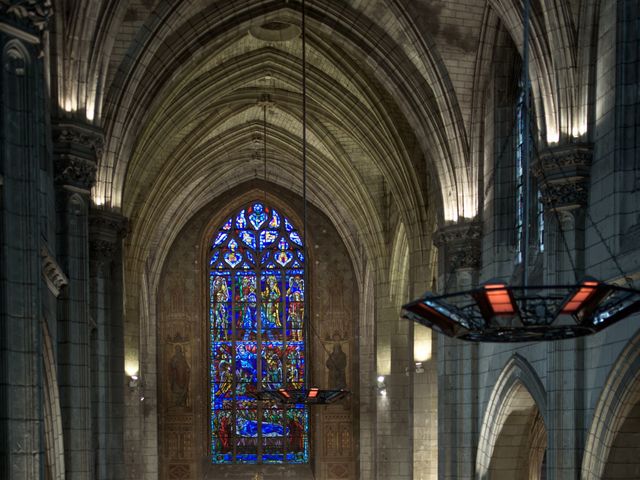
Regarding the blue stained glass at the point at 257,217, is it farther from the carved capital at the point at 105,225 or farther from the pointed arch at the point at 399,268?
the carved capital at the point at 105,225

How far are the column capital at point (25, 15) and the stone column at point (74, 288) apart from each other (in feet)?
21.3

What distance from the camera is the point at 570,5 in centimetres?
1970

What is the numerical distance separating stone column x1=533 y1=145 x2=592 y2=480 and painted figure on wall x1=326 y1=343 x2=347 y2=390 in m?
23.3

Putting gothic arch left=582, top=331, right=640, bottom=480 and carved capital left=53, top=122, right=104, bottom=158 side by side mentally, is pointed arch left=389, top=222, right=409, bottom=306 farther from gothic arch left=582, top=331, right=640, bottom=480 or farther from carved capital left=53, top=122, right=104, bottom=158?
gothic arch left=582, top=331, right=640, bottom=480

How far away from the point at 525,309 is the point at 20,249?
5.76m

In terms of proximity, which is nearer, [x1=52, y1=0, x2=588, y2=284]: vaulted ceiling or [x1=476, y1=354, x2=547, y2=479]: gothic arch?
[x1=476, y1=354, x2=547, y2=479]: gothic arch

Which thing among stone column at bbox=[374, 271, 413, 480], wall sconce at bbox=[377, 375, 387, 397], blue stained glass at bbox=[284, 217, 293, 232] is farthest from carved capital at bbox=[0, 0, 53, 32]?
Answer: blue stained glass at bbox=[284, 217, 293, 232]

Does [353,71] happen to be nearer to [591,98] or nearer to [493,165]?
[493,165]

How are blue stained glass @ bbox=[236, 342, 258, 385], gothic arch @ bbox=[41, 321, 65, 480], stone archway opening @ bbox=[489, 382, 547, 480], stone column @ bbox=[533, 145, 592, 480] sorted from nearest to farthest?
gothic arch @ bbox=[41, 321, 65, 480], stone column @ bbox=[533, 145, 592, 480], stone archway opening @ bbox=[489, 382, 547, 480], blue stained glass @ bbox=[236, 342, 258, 385]

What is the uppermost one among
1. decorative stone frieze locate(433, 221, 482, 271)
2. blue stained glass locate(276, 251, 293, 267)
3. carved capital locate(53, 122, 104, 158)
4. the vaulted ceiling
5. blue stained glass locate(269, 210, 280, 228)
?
the vaulted ceiling

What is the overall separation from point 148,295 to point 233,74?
40.2 ft

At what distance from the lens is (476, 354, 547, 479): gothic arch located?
70.5ft

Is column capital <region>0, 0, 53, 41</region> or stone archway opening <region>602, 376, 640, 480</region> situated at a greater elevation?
column capital <region>0, 0, 53, 41</region>

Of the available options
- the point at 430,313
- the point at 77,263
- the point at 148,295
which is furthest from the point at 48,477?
the point at 148,295
